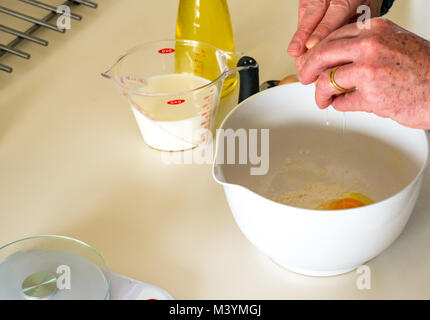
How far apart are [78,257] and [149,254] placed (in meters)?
0.11

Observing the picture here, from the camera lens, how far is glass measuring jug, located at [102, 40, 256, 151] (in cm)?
94

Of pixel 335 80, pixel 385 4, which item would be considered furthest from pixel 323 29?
pixel 385 4

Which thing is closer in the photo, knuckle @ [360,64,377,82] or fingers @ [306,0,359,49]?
knuckle @ [360,64,377,82]

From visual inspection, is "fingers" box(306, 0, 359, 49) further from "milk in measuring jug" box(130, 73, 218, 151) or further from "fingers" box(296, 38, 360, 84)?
"milk in measuring jug" box(130, 73, 218, 151)

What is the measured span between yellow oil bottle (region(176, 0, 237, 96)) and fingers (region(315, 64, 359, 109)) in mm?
291

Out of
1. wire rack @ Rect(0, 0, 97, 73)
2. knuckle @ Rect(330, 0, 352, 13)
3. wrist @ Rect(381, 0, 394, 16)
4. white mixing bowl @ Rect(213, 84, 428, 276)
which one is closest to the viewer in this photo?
white mixing bowl @ Rect(213, 84, 428, 276)

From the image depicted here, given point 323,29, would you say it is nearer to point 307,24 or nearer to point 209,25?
point 307,24

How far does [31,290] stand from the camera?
713 mm

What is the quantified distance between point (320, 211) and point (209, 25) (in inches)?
21.9

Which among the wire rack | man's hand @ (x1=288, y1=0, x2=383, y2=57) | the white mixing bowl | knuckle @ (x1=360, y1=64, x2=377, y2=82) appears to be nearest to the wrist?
man's hand @ (x1=288, y1=0, x2=383, y2=57)

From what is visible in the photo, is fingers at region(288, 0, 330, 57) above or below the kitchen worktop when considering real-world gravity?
above

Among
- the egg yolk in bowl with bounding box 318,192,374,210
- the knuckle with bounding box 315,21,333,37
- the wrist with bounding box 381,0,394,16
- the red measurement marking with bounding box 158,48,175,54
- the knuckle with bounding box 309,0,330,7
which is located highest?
the wrist with bounding box 381,0,394,16

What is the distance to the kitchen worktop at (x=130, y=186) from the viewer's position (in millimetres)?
773
